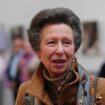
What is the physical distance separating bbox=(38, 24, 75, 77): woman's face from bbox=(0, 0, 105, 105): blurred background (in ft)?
16.6

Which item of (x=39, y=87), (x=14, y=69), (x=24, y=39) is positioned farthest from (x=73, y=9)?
(x=39, y=87)

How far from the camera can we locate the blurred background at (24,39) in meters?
8.44

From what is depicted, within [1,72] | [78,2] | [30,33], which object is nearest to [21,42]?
[1,72]

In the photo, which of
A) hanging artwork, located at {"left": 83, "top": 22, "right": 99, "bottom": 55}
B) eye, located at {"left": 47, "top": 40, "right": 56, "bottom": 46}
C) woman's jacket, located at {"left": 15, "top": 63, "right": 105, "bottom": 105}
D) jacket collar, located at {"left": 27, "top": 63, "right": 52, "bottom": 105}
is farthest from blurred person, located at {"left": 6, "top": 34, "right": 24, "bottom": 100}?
eye, located at {"left": 47, "top": 40, "right": 56, "bottom": 46}

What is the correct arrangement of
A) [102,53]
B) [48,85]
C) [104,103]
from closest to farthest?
1. [104,103]
2. [48,85]
3. [102,53]

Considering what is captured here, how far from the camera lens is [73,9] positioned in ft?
30.2

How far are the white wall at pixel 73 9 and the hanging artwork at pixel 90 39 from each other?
9cm

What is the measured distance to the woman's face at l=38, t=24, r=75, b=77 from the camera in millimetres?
3025

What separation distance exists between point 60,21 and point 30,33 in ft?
0.80

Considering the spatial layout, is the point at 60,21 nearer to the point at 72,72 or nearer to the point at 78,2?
the point at 72,72

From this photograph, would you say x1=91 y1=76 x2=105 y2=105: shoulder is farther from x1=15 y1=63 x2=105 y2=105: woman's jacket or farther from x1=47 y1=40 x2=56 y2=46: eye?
x1=47 y1=40 x2=56 y2=46: eye

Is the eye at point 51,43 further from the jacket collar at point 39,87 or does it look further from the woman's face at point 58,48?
the jacket collar at point 39,87

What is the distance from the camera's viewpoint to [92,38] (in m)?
9.16

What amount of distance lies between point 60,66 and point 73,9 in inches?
246
